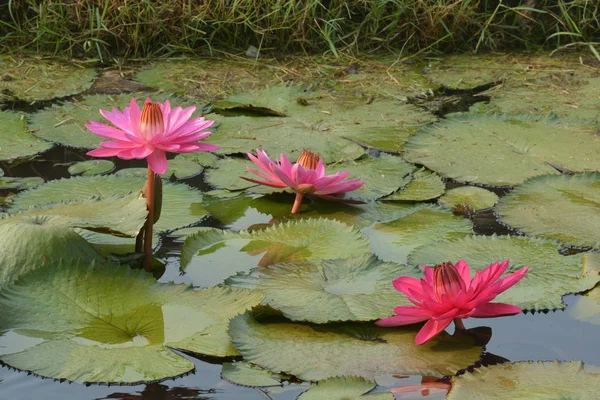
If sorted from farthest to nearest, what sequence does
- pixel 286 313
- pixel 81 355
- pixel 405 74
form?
1. pixel 405 74
2. pixel 286 313
3. pixel 81 355

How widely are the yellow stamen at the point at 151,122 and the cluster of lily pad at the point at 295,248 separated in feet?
0.54

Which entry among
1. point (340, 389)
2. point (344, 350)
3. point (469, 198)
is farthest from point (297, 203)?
point (340, 389)

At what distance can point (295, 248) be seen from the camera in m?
1.88

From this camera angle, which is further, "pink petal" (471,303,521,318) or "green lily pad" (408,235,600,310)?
"green lily pad" (408,235,600,310)

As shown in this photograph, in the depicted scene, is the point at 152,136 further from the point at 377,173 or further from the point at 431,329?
the point at 377,173

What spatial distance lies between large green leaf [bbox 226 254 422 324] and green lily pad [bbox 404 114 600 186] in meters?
0.75

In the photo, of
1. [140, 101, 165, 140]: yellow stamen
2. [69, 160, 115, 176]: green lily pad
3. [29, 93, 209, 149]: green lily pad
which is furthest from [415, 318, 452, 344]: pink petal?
[29, 93, 209, 149]: green lily pad

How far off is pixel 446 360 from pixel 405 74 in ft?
7.05

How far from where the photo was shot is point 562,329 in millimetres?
1602

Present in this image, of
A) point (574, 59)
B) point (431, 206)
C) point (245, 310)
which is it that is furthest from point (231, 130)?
point (574, 59)

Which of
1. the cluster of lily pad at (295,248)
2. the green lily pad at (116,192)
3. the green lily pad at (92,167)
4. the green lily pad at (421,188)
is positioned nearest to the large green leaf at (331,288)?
the cluster of lily pad at (295,248)

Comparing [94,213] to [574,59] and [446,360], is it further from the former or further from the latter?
[574,59]

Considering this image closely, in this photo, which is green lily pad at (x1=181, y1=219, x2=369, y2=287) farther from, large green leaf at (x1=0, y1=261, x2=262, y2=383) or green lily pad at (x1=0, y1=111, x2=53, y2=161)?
green lily pad at (x1=0, y1=111, x2=53, y2=161)

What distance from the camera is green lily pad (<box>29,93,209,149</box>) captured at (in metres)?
2.63
